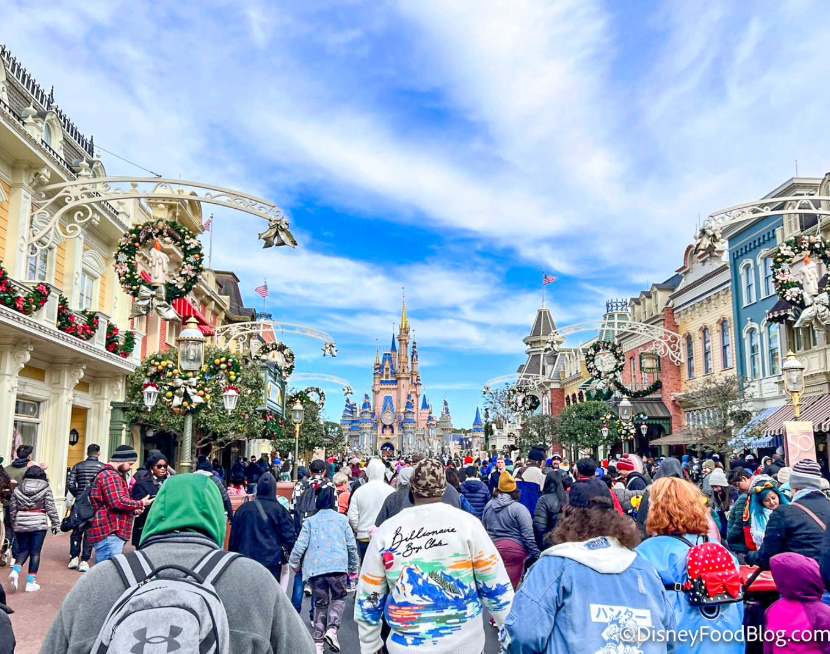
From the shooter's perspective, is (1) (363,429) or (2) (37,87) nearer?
(2) (37,87)

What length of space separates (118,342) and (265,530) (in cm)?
1717

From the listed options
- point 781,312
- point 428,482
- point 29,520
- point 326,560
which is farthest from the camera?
point 781,312

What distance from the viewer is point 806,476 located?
6.05m

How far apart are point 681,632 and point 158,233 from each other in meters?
12.6

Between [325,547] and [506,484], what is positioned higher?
[506,484]

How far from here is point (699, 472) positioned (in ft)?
67.2

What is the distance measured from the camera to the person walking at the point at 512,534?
7.62 m

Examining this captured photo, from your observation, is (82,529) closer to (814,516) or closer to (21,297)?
(21,297)

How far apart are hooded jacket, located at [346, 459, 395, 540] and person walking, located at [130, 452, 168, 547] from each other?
2573 mm

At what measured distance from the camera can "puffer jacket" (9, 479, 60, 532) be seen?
10.0m

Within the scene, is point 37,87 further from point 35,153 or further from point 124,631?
point 124,631

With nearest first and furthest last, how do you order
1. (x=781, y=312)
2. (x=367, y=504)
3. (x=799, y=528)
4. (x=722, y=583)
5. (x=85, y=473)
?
(x=722, y=583)
(x=799, y=528)
(x=367, y=504)
(x=85, y=473)
(x=781, y=312)

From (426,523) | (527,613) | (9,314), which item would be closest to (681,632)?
(527,613)

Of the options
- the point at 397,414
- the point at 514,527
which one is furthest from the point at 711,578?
the point at 397,414
